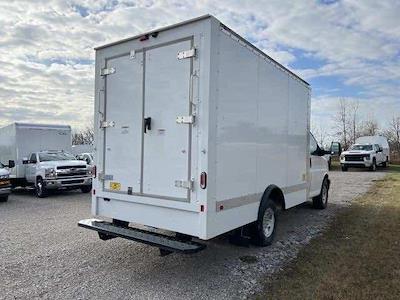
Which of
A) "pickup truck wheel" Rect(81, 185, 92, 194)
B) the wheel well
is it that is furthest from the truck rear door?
"pickup truck wheel" Rect(81, 185, 92, 194)

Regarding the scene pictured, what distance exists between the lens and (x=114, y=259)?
18.9ft

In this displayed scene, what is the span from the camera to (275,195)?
260 inches

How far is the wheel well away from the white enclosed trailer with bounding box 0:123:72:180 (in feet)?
40.3

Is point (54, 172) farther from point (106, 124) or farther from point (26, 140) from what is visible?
point (106, 124)

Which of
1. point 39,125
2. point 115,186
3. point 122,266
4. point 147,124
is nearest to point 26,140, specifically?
point 39,125

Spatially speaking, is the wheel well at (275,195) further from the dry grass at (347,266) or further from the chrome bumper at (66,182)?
the chrome bumper at (66,182)

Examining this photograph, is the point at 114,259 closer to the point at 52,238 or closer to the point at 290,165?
the point at 52,238

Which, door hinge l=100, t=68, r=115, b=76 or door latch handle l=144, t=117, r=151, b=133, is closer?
door latch handle l=144, t=117, r=151, b=133

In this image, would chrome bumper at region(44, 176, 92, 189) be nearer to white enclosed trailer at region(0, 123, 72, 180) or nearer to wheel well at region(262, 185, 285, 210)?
white enclosed trailer at region(0, 123, 72, 180)

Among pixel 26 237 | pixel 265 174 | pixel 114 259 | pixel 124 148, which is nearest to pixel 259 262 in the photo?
pixel 265 174

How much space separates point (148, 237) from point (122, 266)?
852 mm

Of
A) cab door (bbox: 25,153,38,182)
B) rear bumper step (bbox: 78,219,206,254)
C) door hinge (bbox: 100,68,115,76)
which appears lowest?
rear bumper step (bbox: 78,219,206,254)

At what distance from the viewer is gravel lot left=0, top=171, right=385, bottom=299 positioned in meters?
4.56

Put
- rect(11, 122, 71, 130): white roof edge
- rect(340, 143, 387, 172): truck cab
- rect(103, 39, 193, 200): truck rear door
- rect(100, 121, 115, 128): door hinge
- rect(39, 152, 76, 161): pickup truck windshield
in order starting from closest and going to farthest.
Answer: rect(103, 39, 193, 200): truck rear door, rect(100, 121, 115, 128): door hinge, rect(39, 152, 76, 161): pickup truck windshield, rect(11, 122, 71, 130): white roof edge, rect(340, 143, 387, 172): truck cab
